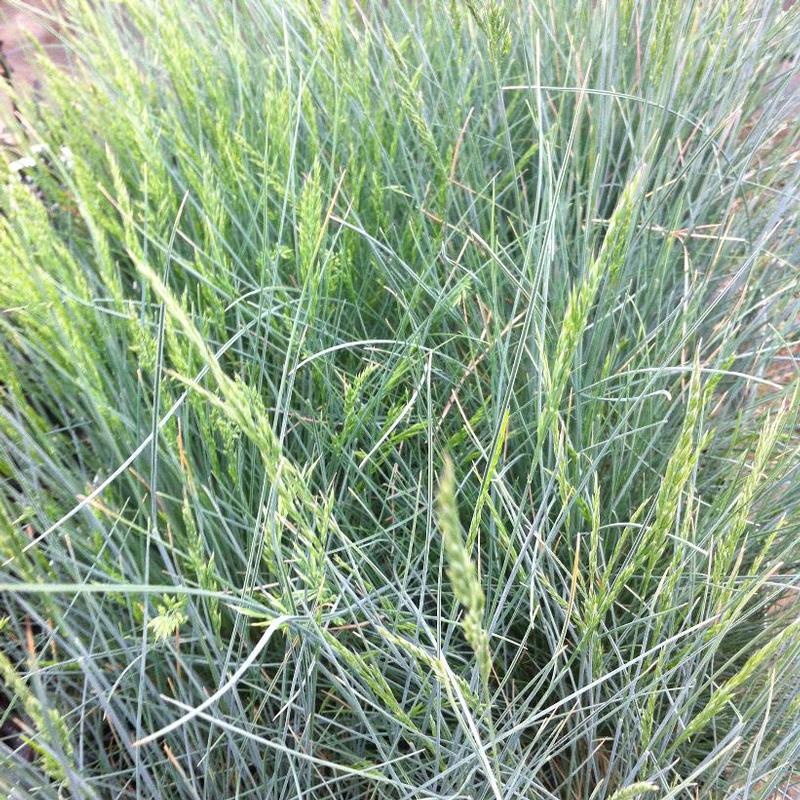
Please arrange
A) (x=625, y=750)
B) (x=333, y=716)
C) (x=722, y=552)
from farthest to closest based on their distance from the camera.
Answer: (x=333, y=716) → (x=625, y=750) → (x=722, y=552)

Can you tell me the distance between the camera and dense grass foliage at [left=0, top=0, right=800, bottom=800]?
0.74 m

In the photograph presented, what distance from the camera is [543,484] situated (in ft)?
2.97

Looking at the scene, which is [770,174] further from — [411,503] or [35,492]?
[35,492]

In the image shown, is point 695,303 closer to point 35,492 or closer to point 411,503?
point 411,503

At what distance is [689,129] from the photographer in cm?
139

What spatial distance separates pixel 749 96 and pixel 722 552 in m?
1.14

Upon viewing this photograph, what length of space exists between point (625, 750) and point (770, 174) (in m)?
1.10

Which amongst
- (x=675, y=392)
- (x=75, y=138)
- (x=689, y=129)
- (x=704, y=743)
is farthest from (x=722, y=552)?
(x=75, y=138)

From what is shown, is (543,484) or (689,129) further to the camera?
(689,129)

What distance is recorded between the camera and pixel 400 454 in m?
1.12

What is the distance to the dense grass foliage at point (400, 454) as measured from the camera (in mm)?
737

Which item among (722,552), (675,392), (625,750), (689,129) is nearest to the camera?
(722,552)

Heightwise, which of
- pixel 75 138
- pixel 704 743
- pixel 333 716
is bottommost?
pixel 704 743

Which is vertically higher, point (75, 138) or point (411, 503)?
point (75, 138)
